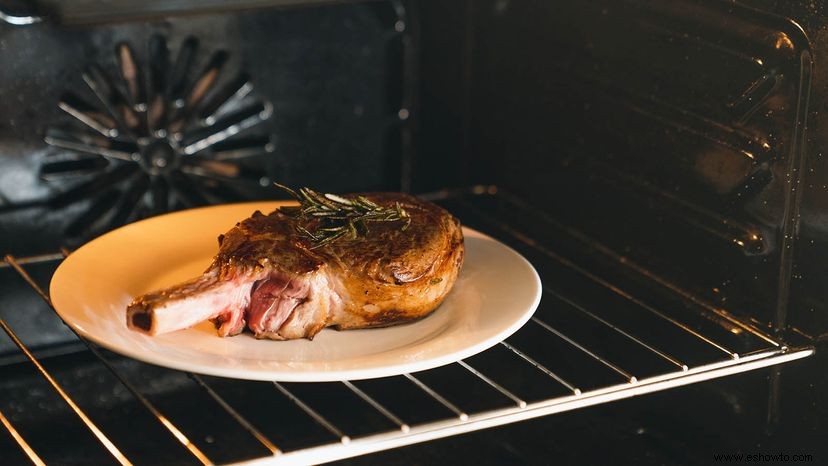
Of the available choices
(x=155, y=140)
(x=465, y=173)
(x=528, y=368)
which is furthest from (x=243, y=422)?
(x=465, y=173)

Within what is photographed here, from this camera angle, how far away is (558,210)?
1.54m

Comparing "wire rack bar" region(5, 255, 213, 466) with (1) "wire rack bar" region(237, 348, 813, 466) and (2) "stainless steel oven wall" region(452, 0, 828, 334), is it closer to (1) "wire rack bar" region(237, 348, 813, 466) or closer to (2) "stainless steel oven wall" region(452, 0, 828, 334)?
(1) "wire rack bar" region(237, 348, 813, 466)

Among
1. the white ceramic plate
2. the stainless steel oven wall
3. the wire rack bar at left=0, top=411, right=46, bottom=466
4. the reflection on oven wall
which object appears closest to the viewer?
the wire rack bar at left=0, top=411, right=46, bottom=466

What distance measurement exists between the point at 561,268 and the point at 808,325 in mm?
399

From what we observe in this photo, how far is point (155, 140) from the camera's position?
1448 mm

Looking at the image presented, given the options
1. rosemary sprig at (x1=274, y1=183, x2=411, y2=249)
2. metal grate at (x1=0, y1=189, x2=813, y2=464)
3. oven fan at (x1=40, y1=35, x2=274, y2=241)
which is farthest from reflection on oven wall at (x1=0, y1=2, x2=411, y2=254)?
rosemary sprig at (x1=274, y1=183, x2=411, y2=249)

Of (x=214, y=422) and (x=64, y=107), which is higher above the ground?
(x=64, y=107)

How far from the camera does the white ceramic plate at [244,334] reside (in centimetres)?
102

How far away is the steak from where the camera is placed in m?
1.10

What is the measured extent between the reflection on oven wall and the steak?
325 mm

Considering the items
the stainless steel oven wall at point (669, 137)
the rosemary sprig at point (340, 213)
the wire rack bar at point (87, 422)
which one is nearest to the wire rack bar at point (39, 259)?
the wire rack bar at point (87, 422)

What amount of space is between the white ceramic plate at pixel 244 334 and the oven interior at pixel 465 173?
56 millimetres

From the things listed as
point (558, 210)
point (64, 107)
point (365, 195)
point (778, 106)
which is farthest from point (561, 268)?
point (64, 107)

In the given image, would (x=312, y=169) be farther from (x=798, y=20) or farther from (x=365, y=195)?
(x=798, y=20)
